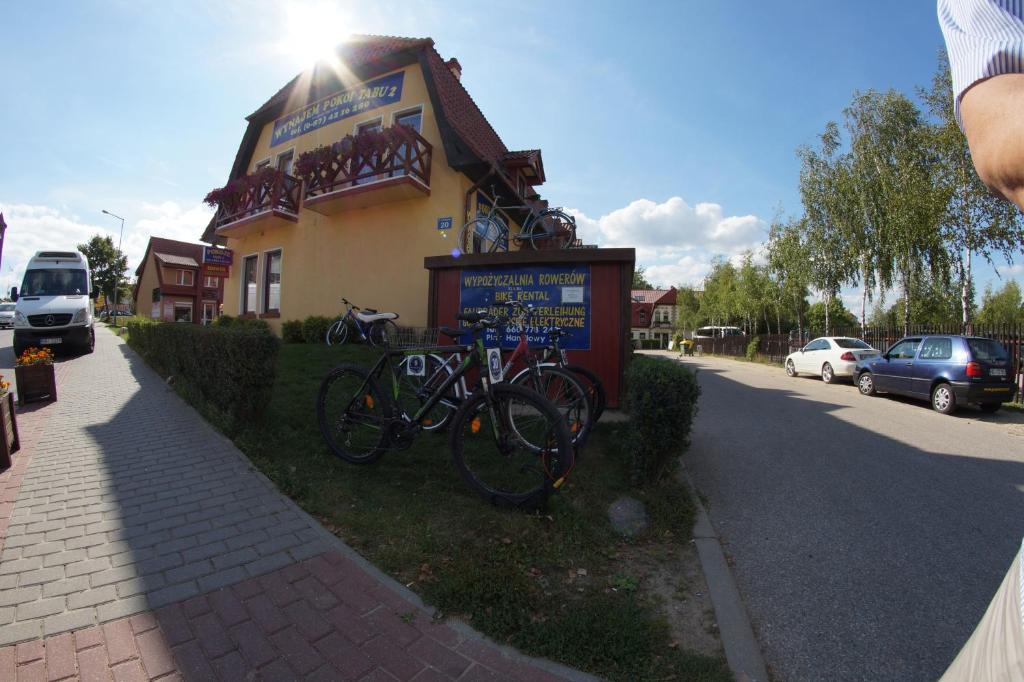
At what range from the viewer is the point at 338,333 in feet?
39.7

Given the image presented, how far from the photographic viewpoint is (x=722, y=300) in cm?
4409

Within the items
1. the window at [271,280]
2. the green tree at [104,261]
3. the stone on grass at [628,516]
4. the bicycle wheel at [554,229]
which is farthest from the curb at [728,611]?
the green tree at [104,261]

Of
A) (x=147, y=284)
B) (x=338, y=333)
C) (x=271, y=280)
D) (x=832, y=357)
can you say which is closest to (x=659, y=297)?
(x=832, y=357)

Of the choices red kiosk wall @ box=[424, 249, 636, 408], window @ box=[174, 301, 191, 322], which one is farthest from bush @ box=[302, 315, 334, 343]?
window @ box=[174, 301, 191, 322]

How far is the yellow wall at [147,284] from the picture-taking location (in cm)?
4857

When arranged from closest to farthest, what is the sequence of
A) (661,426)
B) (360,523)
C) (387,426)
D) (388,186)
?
(360,523), (661,426), (387,426), (388,186)

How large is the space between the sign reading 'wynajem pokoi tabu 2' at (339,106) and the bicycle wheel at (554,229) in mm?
6482

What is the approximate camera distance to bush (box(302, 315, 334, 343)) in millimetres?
12930

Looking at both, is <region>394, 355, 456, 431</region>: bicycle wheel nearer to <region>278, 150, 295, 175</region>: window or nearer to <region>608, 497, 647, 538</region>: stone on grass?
<region>608, 497, 647, 538</region>: stone on grass

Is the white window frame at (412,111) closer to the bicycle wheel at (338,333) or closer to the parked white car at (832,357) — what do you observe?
the bicycle wheel at (338,333)

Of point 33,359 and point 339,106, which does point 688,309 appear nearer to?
point 339,106

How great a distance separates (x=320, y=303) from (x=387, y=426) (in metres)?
11.2

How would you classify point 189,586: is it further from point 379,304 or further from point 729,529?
point 379,304

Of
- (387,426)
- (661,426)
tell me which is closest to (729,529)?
(661,426)
